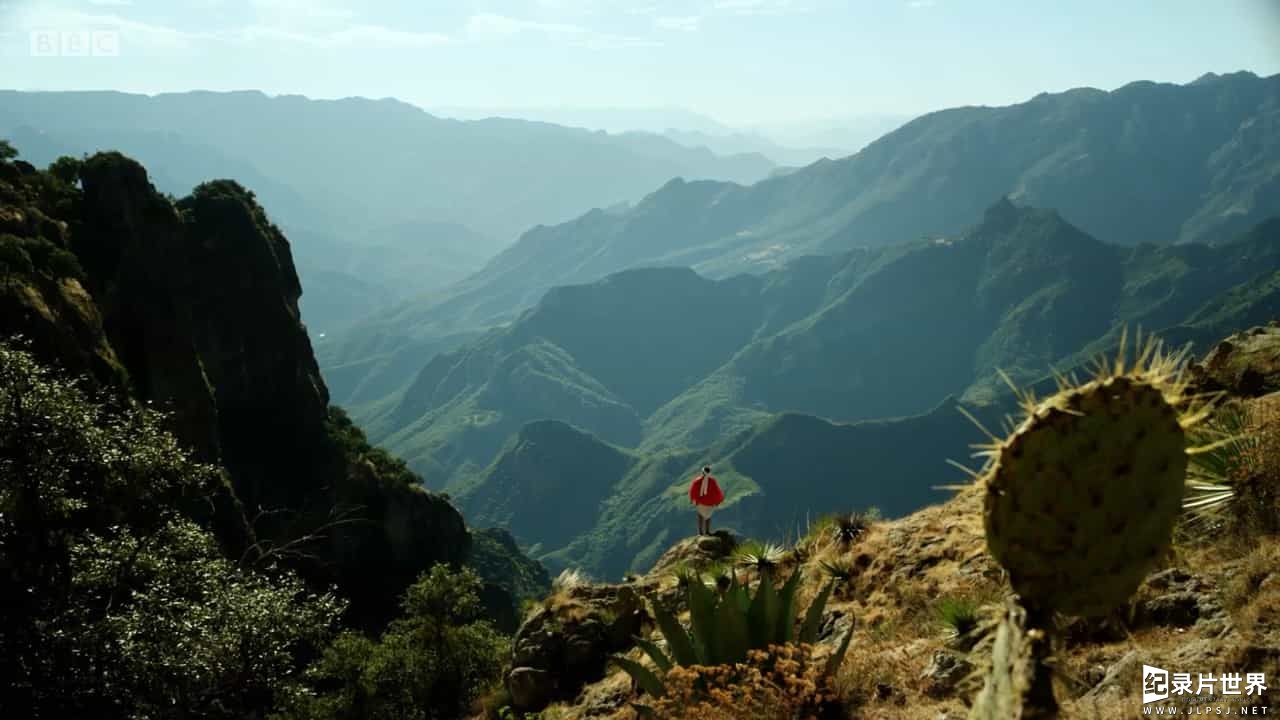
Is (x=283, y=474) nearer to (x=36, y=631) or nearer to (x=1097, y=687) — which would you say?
(x=36, y=631)

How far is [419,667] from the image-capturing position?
20891 millimetres

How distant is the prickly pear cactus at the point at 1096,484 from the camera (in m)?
4.11

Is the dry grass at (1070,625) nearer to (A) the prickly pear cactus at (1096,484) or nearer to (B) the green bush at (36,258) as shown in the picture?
(A) the prickly pear cactus at (1096,484)

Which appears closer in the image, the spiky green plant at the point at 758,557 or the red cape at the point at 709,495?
the spiky green plant at the point at 758,557

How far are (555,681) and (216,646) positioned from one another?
5922 mm

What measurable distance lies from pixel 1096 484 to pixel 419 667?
2036 cm

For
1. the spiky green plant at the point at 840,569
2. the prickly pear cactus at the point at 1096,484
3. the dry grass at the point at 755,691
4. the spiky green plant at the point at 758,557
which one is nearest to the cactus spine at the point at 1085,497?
the prickly pear cactus at the point at 1096,484

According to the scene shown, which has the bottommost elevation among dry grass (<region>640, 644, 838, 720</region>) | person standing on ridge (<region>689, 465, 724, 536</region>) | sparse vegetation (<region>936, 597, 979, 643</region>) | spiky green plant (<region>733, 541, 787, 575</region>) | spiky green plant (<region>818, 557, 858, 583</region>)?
person standing on ridge (<region>689, 465, 724, 536</region>)

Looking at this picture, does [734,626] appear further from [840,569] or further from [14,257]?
[14,257]

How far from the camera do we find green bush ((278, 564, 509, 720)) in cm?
2053

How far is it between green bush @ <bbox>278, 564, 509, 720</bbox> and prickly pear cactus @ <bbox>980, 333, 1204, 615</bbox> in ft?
59.8

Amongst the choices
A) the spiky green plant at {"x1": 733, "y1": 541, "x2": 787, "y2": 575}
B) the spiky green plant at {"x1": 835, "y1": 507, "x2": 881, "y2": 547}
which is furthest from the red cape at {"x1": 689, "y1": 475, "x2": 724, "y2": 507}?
the spiky green plant at {"x1": 733, "y1": 541, "x2": 787, "y2": 575}

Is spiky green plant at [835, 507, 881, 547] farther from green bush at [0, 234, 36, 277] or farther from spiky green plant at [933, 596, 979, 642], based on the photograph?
green bush at [0, 234, 36, 277]

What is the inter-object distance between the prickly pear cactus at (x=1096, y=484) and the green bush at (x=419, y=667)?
18214 millimetres
